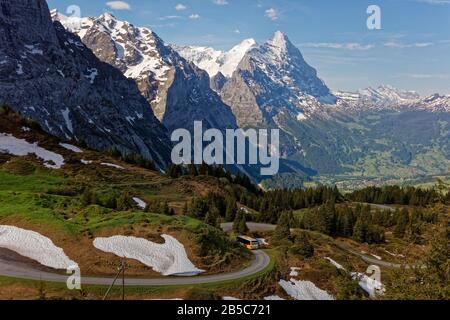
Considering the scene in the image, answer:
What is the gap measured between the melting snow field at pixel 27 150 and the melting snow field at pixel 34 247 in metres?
53.5

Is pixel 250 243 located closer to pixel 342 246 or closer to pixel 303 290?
pixel 303 290

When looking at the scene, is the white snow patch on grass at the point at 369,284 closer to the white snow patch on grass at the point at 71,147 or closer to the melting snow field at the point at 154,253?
the melting snow field at the point at 154,253

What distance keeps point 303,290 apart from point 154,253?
1861cm

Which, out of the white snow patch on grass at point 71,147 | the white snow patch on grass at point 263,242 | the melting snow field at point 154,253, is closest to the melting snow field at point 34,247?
the melting snow field at point 154,253

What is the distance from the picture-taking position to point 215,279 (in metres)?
45.5

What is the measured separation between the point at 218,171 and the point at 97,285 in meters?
108

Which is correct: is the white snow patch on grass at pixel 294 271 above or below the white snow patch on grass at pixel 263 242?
above

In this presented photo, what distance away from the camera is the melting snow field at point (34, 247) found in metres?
42.6

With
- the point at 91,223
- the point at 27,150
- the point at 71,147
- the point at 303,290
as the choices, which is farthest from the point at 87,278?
the point at 71,147

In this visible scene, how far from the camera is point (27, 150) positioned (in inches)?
4055

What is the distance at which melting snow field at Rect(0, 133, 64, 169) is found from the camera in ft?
328

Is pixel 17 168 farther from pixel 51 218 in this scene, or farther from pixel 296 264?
pixel 296 264
